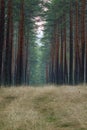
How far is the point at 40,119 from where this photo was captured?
9297 millimetres

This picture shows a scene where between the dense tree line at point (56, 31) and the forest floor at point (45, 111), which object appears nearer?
the forest floor at point (45, 111)

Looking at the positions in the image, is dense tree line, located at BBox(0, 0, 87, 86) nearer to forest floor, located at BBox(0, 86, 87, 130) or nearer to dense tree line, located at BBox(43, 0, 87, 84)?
dense tree line, located at BBox(43, 0, 87, 84)

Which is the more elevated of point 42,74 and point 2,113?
point 2,113

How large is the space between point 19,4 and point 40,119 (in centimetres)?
2339

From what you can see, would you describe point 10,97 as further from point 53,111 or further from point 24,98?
point 53,111

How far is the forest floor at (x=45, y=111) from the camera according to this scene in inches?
338

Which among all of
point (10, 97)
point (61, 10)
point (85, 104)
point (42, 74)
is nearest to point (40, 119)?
point (85, 104)

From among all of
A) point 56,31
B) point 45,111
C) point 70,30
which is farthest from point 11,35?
point 45,111

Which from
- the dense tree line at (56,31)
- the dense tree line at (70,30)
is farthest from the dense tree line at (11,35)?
the dense tree line at (70,30)

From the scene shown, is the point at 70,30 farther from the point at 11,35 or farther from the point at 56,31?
the point at 56,31

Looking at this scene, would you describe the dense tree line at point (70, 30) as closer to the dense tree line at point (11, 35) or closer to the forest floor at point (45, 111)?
the dense tree line at point (11, 35)

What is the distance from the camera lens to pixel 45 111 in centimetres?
1091

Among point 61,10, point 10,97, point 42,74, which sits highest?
point 61,10

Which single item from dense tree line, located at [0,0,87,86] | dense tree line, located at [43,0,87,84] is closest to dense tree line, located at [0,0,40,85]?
dense tree line, located at [0,0,87,86]
